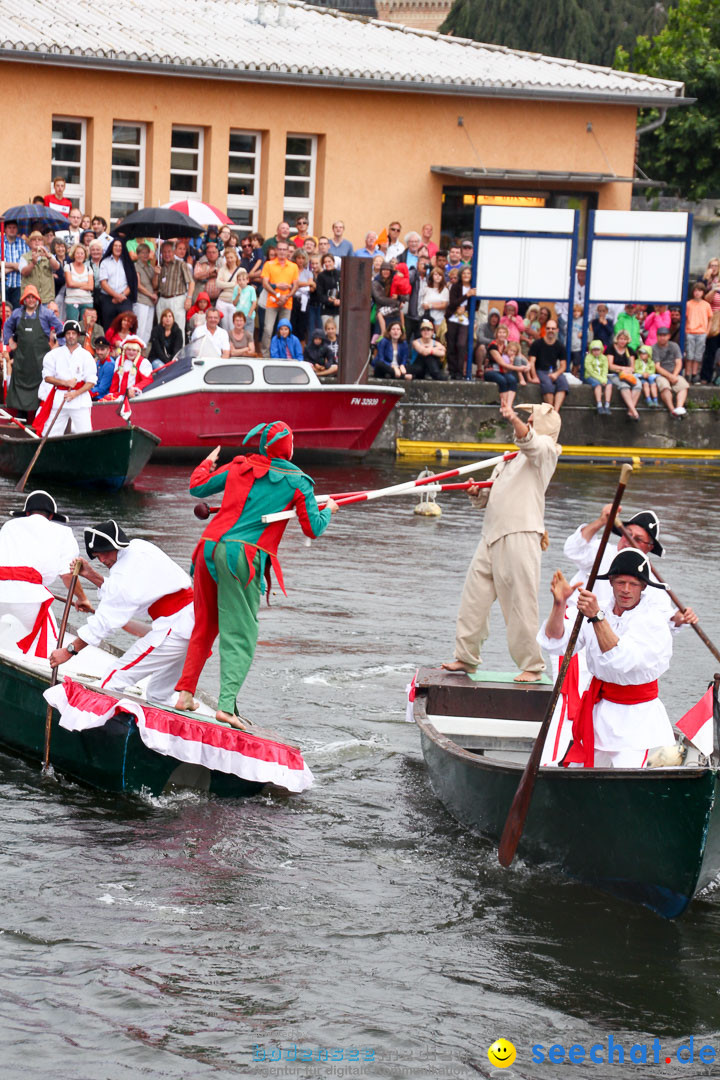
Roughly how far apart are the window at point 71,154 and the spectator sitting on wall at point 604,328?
9224 millimetres

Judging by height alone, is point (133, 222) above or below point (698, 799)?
above

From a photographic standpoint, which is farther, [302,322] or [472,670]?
[302,322]

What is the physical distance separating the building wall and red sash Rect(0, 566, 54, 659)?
17.8 metres

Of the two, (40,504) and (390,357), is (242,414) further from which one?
(40,504)

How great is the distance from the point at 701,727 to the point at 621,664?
134 cm

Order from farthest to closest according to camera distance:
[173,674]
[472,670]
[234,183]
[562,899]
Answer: [234,183] < [472,670] < [173,674] < [562,899]

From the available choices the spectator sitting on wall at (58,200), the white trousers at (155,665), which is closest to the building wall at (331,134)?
the spectator sitting on wall at (58,200)

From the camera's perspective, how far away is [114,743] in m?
9.48

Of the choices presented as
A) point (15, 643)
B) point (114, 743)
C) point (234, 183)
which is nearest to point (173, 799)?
point (114, 743)

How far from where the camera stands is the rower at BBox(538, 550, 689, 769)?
8.21m

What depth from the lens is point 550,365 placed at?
25906mm

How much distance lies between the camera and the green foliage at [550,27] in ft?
185

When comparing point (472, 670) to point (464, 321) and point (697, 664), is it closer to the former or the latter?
point (697, 664)

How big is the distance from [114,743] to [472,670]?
8.74 ft
